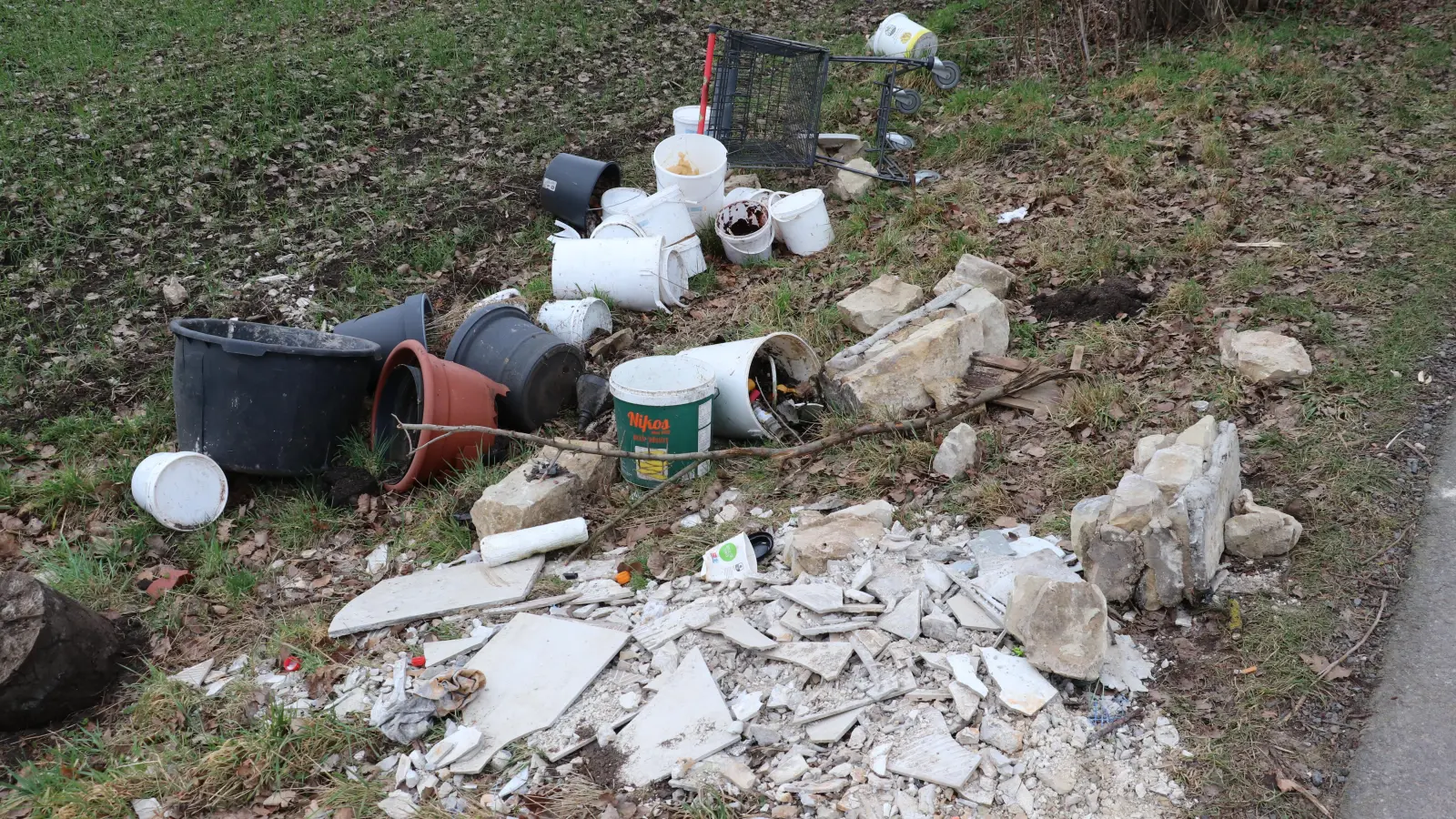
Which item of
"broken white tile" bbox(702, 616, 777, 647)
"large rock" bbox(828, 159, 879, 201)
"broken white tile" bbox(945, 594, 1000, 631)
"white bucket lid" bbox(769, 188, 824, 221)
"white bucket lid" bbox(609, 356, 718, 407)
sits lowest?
"broken white tile" bbox(702, 616, 777, 647)

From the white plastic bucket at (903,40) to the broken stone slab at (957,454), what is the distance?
5.23 meters

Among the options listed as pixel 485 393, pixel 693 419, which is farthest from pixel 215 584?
pixel 693 419

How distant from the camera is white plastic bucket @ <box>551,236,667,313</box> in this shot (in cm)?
548

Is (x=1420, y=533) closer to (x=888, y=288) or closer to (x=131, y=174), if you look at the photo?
(x=888, y=288)

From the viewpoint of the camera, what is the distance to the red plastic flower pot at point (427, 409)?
416 centimetres

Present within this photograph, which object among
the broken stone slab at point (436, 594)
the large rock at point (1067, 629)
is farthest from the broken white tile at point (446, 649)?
the large rock at point (1067, 629)

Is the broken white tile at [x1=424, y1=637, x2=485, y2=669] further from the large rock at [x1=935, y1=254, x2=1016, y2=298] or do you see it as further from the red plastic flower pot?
the large rock at [x1=935, y1=254, x2=1016, y2=298]

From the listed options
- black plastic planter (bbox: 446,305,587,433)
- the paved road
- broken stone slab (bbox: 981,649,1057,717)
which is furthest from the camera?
black plastic planter (bbox: 446,305,587,433)

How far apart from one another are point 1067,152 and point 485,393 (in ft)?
14.0

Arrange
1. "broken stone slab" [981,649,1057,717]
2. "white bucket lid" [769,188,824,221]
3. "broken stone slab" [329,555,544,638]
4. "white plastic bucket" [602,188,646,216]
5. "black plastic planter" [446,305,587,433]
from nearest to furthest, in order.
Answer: "broken stone slab" [981,649,1057,717] → "broken stone slab" [329,555,544,638] → "black plastic planter" [446,305,587,433] → "white bucket lid" [769,188,824,221] → "white plastic bucket" [602,188,646,216]

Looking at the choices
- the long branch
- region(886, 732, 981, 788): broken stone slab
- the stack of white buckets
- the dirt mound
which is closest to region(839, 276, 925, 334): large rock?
the dirt mound

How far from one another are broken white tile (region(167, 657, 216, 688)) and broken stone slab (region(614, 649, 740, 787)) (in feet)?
5.17

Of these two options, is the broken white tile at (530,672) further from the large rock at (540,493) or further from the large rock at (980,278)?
the large rock at (980,278)

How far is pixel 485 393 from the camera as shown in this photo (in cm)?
444
